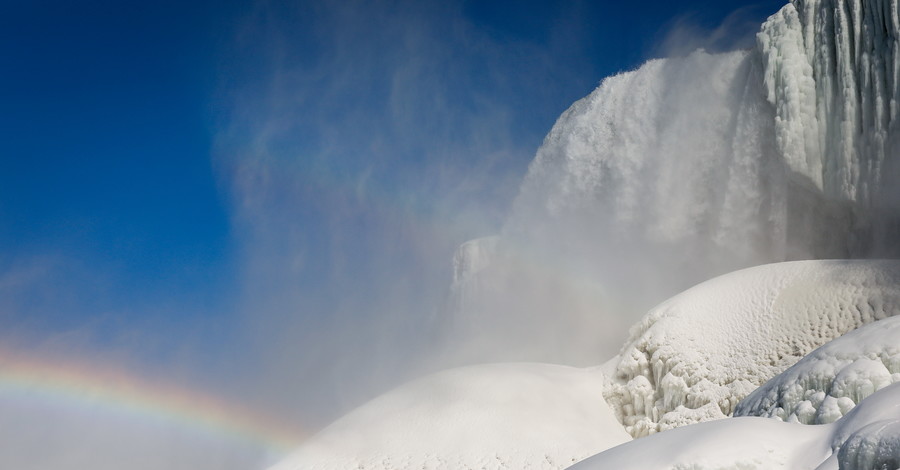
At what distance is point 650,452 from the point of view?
438 centimetres

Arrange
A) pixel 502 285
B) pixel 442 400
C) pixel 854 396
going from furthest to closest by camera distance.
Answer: pixel 502 285, pixel 442 400, pixel 854 396

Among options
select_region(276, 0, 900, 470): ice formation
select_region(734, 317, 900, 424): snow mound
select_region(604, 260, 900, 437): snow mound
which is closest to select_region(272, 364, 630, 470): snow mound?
select_region(276, 0, 900, 470): ice formation

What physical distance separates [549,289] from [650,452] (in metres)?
20.4

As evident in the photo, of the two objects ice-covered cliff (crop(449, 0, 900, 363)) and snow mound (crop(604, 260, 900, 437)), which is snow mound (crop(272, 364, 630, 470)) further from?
A: ice-covered cliff (crop(449, 0, 900, 363))

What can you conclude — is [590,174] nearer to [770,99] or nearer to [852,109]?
[770,99]

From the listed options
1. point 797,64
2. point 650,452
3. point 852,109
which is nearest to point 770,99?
point 797,64

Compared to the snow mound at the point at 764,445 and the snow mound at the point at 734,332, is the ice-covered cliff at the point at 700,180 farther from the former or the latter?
the snow mound at the point at 764,445

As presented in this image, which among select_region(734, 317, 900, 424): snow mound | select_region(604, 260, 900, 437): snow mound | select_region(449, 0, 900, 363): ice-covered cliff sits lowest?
select_region(734, 317, 900, 424): snow mound

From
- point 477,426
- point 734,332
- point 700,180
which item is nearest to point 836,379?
point 734,332

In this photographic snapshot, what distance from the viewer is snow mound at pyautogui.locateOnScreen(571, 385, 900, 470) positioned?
3703 mm

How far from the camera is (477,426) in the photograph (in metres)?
12.8

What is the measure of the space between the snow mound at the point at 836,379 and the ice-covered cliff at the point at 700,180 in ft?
28.0

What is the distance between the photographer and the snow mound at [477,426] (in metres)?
12.2

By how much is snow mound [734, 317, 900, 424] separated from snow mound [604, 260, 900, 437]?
5.64 meters
